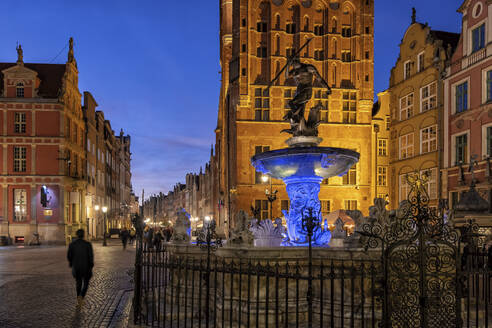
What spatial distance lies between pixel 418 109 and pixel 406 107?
5.00 feet

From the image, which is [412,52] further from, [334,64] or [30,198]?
[30,198]

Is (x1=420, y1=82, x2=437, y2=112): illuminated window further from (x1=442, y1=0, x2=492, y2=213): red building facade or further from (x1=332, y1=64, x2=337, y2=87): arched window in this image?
(x1=332, y1=64, x2=337, y2=87): arched window

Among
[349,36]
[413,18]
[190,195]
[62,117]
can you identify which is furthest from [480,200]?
[190,195]

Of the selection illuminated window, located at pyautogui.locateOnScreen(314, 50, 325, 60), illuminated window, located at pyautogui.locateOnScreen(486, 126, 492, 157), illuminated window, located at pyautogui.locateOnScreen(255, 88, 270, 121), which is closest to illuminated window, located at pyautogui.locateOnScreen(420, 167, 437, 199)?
illuminated window, located at pyautogui.locateOnScreen(486, 126, 492, 157)

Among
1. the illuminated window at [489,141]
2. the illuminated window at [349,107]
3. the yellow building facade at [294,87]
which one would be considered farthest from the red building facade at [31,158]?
the illuminated window at [489,141]

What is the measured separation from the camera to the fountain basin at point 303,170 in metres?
10.6

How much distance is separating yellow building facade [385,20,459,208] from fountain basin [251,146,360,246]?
18089mm

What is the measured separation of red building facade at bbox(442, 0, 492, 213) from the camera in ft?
78.5

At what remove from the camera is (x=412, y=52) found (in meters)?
31.0

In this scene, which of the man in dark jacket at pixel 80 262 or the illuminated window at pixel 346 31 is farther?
the illuminated window at pixel 346 31

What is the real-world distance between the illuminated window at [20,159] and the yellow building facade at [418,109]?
27975 mm

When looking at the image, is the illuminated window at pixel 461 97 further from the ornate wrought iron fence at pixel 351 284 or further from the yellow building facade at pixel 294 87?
the ornate wrought iron fence at pixel 351 284

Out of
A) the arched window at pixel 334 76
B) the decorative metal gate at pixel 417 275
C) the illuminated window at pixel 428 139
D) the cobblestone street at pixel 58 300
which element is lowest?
the cobblestone street at pixel 58 300

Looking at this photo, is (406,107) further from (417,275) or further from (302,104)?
(417,275)
